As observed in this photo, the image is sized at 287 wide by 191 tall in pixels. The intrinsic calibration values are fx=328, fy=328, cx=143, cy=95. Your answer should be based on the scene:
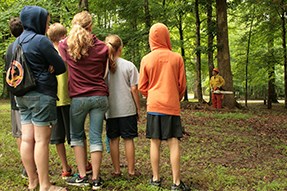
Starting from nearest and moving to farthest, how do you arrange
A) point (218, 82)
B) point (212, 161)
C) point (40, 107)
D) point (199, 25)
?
point (40, 107), point (212, 161), point (218, 82), point (199, 25)

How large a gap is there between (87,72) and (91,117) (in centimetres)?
55

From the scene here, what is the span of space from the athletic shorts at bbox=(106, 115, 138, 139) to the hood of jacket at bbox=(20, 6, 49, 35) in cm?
149

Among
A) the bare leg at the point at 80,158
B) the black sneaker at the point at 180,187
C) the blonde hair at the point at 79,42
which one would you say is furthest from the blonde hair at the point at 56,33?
the black sneaker at the point at 180,187

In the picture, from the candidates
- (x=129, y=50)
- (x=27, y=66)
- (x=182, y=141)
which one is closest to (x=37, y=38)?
(x=27, y=66)

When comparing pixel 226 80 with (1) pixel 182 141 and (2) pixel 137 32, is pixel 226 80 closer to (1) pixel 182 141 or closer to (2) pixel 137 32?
(2) pixel 137 32

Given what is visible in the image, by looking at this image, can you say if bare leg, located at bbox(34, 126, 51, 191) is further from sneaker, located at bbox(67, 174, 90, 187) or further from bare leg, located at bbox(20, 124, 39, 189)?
sneaker, located at bbox(67, 174, 90, 187)

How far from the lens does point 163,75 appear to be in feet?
13.4

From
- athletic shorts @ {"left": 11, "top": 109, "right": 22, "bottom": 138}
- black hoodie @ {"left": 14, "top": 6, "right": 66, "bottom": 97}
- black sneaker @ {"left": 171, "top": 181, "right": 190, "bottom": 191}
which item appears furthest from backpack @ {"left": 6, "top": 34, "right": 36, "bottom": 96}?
black sneaker @ {"left": 171, "top": 181, "right": 190, "bottom": 191}

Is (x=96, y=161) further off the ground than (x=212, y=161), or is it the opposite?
(x=96, y=161)

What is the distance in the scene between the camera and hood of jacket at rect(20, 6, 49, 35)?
3.62 metres

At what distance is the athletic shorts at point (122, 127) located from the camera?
171 inches

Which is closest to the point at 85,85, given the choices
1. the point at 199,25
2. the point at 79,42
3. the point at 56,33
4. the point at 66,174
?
the point at 79,42

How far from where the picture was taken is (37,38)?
140 inches

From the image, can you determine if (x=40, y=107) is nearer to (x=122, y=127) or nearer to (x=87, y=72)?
(x=87, y=72)
